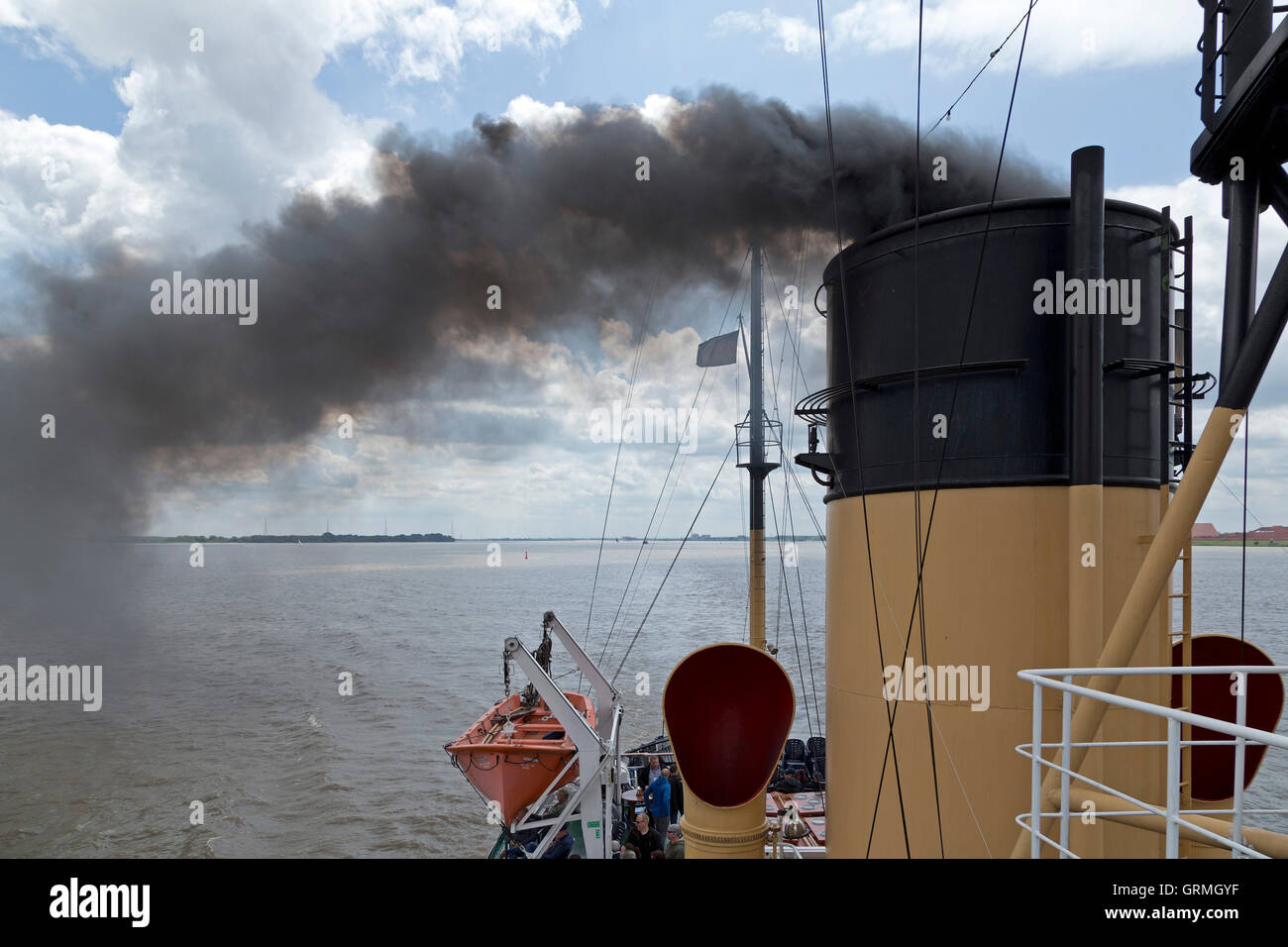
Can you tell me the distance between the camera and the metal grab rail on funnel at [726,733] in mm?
6777

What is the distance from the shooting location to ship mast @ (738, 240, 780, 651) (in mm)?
12883

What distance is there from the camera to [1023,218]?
5.57 metres

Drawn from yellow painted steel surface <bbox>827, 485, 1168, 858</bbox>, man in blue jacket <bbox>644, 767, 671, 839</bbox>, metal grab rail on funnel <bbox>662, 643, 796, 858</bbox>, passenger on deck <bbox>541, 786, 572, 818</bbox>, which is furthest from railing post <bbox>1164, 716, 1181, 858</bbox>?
passenger on deck <bbox>541, 786, 572, 818</bbox>

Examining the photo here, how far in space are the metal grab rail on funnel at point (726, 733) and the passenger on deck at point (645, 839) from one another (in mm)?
3532

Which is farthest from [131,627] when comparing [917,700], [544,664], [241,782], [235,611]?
[917,700]

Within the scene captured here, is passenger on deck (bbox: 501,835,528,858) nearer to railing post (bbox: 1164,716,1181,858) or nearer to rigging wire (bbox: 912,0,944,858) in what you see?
rigging wire (bbox: 912,0,944,858)

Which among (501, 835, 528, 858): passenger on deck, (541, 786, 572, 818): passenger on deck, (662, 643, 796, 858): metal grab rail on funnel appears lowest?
(501, 835, 528, 858): passenger on deck

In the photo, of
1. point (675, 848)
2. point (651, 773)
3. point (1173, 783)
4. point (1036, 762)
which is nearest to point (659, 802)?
point (651, 773)

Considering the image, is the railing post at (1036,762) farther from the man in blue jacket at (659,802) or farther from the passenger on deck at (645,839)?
the man in blue jacket at (659,802)

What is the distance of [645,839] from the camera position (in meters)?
10.4

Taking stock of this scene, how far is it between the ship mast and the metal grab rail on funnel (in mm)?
5264

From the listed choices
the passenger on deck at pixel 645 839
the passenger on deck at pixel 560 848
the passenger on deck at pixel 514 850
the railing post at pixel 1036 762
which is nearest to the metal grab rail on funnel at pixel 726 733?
the railing post at pixel 1036 762
